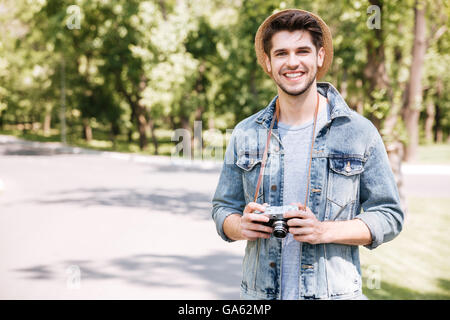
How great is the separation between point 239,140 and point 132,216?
8518 millimetres

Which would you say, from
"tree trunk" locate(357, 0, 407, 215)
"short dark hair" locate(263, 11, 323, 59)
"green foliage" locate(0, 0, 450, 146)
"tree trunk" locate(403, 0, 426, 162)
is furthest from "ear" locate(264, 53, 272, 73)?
"tree trunk" locate(403, 0, 426, 162)

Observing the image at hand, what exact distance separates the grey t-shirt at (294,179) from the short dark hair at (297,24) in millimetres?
344

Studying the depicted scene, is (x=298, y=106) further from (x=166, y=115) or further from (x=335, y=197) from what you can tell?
(x=166, y=115)

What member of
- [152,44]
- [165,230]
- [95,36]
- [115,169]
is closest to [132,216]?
[165,230]

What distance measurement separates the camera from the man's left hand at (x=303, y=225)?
1.83 meters

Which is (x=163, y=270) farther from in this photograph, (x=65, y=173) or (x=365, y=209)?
(x=65, y=173)

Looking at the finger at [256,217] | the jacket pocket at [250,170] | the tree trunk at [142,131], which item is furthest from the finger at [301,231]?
the tree trunk at [142,131]

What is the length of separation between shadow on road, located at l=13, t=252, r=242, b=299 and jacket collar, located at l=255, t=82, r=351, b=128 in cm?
391

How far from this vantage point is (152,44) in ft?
78.9

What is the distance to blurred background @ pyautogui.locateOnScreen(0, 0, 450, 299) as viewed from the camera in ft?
22.2

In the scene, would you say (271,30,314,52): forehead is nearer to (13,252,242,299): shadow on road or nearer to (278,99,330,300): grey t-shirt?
(278,99,330,300): grey t-shirt

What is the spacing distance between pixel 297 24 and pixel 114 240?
6991 millimetres

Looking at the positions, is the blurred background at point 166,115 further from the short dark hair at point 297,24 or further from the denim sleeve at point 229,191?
the short dark hair at point 297,24

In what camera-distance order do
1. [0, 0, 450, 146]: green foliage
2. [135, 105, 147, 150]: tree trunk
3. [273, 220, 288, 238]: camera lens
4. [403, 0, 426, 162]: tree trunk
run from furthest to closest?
1. [135, 105, 147, 150]: tree trunk
2. [0, 0, 450, 146]: green foliage
3. [403, 0, 426, 162]: tree trunk
4. [273, 220, 288, 238]: camera lens
